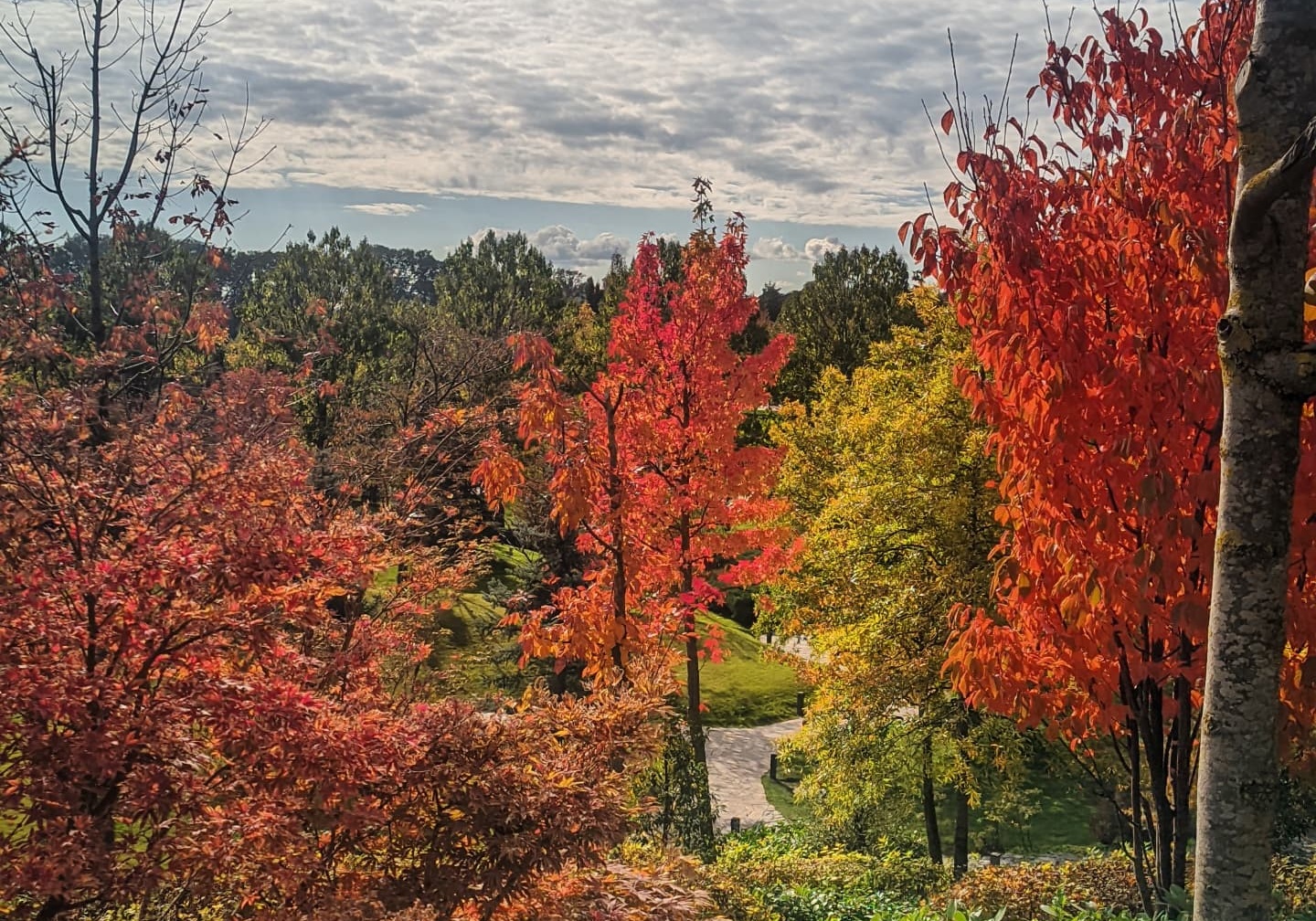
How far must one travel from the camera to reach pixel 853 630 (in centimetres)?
1260

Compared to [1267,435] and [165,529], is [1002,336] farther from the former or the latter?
[165,529]

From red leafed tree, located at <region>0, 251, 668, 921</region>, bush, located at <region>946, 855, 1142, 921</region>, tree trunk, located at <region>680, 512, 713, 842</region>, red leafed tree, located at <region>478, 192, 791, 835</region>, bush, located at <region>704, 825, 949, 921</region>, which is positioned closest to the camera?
red leafed tree, located at <region>0, 251, 668, 921</region>

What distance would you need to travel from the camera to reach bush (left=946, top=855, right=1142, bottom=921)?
671cm

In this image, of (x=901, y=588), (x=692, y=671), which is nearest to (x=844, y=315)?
(x=901, y=588)

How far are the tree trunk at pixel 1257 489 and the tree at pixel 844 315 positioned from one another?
2987 cm

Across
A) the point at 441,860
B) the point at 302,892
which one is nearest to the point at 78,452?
the point at 302,892

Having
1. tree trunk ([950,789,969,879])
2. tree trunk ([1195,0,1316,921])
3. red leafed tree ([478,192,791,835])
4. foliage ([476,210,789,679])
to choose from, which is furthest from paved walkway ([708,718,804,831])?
tree trunk ([1195,0,1316,921])

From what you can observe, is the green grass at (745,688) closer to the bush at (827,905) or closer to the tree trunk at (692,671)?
the tree trunk at (692,671)

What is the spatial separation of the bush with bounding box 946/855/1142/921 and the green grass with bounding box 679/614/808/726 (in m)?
13.1

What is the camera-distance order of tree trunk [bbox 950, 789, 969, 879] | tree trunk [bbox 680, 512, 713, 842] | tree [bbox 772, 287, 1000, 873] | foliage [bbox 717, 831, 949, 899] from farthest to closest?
tree [bbox 772, 287, 1000, 873], tree trunk [bbox 950, 789, 969, 879], tree trunk [bbox 680, 512, 713, 842], foliage [bbox 717, 831, 949, 899]

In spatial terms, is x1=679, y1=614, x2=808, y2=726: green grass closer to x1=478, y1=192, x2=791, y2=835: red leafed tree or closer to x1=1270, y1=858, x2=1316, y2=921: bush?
x1=478, y1=192, x2=791, y2=835: red leafed tree

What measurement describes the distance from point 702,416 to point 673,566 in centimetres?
194

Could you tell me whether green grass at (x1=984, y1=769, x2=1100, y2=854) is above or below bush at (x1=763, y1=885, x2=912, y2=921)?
below

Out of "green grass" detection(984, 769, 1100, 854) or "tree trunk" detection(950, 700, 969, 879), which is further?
"green grass" detection(984, 769, 1100, 854)
